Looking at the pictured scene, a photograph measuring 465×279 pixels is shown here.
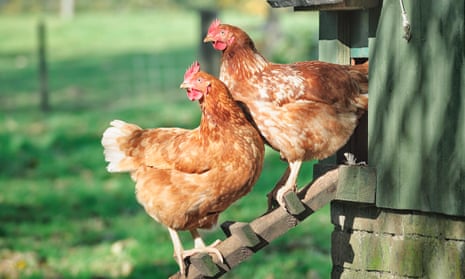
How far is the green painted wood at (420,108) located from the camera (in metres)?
4.00

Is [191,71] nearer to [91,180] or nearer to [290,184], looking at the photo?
[290,184]

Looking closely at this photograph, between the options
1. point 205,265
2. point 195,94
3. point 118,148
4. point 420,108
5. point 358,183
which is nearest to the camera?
point 195,94

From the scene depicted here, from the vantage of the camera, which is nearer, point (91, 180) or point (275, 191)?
point (275, 191)

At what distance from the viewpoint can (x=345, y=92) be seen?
4234mm

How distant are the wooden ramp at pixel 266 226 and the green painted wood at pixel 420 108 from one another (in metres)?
0.15

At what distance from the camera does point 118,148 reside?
447cm

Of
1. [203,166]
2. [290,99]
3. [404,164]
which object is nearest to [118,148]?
[203,166]

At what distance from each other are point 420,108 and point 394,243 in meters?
0.68

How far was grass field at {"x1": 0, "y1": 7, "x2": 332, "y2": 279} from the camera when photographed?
7.89m

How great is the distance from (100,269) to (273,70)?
4.04 metres

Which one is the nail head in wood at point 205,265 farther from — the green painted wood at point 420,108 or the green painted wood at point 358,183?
the green painted wood at point 420,108

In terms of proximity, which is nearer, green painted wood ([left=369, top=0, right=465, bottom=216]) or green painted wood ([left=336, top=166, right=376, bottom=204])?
green painted wood ([left=369, top=0, right=465, bottom=216])

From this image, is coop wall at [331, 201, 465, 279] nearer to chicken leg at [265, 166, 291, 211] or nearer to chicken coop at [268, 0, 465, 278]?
chicken coop at [268, 0, 465, 278]

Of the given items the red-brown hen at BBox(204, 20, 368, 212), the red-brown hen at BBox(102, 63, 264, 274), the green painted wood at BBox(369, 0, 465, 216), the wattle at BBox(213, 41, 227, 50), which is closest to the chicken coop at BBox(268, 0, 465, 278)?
the green painted wood at BBox(369, 0, 465, 216)
